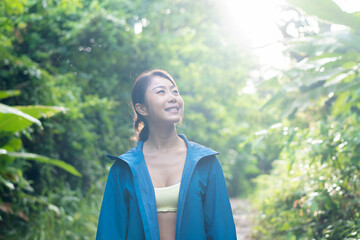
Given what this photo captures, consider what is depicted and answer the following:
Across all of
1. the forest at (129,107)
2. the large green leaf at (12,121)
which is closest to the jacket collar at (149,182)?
the forest at (129,107)

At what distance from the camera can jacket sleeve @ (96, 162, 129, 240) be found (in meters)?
2.08

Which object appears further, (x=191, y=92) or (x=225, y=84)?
(x=225, y=84)

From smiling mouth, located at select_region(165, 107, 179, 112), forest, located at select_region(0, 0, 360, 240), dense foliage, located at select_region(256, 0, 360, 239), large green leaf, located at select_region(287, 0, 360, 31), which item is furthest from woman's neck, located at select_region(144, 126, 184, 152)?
large green leaf, located at select_region(287, 0, 360, 31)

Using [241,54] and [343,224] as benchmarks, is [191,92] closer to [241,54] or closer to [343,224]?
[241,54]

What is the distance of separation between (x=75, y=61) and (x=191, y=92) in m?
4.17

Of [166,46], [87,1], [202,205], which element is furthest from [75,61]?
[202,205]

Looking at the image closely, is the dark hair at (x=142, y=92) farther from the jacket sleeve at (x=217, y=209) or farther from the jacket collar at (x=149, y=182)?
the jacket sleeve at (x=217, y=209)

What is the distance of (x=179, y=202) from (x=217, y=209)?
205 mm

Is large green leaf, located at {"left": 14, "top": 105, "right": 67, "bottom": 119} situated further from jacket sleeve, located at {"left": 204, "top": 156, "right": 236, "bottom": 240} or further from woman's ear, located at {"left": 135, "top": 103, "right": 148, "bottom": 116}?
jacket sleeve, located at {"left": 204, "top": 156, "right": 236, "bottom": 240}

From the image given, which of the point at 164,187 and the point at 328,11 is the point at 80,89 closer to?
the point at 328,11

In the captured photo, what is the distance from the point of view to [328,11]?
13.3ft

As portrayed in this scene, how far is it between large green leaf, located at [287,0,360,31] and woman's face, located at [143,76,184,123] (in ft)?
7.83

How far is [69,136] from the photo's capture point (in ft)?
19.4

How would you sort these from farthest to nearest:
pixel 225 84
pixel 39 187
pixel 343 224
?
pixel 225 84 < pixel 39 187 < pixel 343 224
